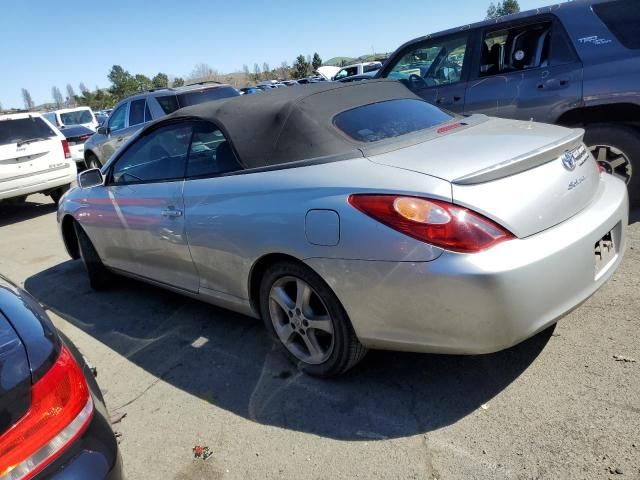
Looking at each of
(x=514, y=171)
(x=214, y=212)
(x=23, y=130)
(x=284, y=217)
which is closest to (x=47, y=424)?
(x=284, y=217)

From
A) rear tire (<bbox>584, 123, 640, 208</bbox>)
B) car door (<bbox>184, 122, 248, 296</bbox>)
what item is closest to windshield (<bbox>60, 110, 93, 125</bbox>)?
car door (<bbox>184, 122, 248, 296</bbox>)

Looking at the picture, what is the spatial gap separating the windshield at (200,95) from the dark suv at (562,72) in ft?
14.9

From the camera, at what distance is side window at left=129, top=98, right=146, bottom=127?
9.18 m

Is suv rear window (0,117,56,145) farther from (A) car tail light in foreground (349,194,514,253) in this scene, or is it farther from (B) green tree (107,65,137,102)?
(B) green tree (107,65,137,102)

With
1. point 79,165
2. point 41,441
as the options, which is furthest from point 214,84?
point 41,441

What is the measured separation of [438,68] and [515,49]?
848mm

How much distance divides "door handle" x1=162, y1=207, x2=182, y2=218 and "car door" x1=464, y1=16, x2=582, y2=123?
3279 millimetres

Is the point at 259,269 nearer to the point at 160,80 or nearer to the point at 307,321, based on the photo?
the point at 307,321

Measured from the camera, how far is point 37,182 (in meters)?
8.51

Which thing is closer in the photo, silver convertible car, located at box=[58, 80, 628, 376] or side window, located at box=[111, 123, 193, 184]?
silver convertible car, located at box=[58, 80, 628, 376]

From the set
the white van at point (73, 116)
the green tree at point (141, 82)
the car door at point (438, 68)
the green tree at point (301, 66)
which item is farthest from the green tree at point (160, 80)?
the car door at point (438, 68)

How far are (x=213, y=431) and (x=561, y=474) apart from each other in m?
1.61

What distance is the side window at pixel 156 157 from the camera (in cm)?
348

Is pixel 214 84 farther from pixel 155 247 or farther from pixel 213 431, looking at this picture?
pixel 213 431
